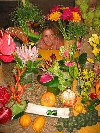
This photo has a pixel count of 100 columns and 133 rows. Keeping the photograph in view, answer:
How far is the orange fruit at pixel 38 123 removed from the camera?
60.3 inches

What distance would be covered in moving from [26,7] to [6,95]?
2.52 ft

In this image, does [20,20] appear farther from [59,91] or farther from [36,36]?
[59,91]

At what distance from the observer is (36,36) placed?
200 cm

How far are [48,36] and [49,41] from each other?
4 centimetres

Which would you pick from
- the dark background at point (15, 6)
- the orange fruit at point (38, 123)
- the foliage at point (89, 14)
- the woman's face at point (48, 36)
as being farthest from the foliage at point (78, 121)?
the dark background at point (15, 6)

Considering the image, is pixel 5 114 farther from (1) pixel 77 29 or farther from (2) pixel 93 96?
(1) pixel 77 29

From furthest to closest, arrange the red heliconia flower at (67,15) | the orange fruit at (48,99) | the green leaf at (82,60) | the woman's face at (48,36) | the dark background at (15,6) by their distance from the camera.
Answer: the dark background at (15,6) < the woman's face at (48,36) < the red heliconia flower at (67,15) < the green leaf at (82,60) < the orange fruit at (48,99)

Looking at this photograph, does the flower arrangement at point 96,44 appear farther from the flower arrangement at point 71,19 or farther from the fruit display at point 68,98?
the fruit display at point 68,98

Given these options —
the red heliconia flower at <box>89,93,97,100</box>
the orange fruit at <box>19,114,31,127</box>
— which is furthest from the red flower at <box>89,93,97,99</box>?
the orange fruit at <box>19,114,31,127</box>

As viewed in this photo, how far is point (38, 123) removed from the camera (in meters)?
1.55

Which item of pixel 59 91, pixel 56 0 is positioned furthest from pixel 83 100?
pixel 56 0

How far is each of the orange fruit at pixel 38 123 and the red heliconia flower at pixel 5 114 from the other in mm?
141

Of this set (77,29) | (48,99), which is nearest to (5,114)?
(48,99)

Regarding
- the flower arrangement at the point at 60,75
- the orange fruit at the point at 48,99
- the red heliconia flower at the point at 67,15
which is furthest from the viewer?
the red heliconia flower at the point at 67,15
